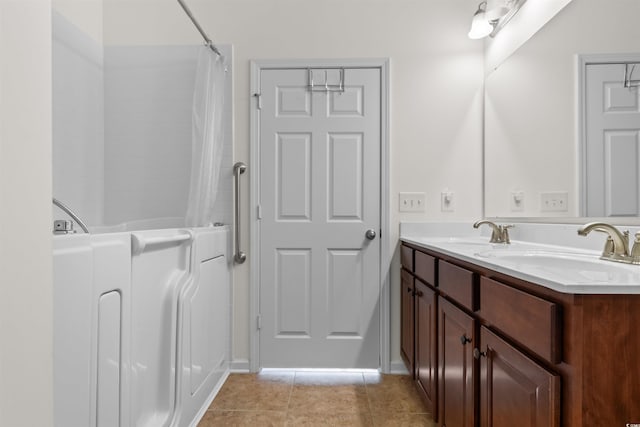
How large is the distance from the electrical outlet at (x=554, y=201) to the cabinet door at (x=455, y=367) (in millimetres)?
698

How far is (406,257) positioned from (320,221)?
23.3 inches

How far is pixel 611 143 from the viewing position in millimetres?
1365

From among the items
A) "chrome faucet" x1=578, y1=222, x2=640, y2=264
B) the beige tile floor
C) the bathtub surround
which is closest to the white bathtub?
the beige tile floor

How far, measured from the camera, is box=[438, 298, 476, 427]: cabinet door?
1.23 m

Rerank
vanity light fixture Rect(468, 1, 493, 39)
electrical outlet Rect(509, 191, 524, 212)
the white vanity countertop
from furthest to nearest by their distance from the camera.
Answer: vanity light fixture Rect(468, 1, 493, 39), electrical outlet Rect(509, 191, 524, 212), the white vanity countertop

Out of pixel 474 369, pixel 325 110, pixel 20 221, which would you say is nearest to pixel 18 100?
pixel 20 221

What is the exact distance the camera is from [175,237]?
5.00 feet

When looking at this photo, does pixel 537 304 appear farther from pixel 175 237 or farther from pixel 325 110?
pixel 325 110

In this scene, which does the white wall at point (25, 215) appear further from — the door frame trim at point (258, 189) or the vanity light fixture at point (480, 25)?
the vanity light fixture at point (480, 25)

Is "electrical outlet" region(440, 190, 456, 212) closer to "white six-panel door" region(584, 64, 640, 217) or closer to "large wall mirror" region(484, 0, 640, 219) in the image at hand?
"large wall mirror" region(484, 0, 640, 219)

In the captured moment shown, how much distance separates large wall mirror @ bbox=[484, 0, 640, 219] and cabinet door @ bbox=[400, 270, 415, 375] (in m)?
0.68

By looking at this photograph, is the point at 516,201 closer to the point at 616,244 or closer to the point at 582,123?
the point at 582,123

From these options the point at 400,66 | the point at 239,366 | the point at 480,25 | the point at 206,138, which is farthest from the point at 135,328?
the point at 480,25

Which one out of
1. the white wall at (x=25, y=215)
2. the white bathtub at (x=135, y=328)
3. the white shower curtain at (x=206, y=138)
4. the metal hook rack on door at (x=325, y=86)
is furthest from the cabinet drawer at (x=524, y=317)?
the metal hook rack on door at (x=325, y=86)
